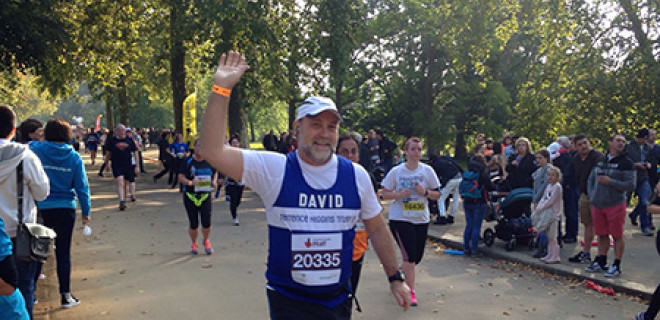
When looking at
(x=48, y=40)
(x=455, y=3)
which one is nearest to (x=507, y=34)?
A: (x=455, y=3)

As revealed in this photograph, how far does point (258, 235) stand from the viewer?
11820 millimetres

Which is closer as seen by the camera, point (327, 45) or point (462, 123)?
point (327, 45)

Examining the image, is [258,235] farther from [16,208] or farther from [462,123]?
[462,123]

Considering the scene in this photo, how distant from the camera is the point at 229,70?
3.22 metres

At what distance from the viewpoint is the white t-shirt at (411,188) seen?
7.14 m

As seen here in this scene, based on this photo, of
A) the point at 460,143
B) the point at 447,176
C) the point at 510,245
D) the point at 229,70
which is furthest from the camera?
the point at 460,143

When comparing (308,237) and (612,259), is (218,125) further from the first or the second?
(612,259)

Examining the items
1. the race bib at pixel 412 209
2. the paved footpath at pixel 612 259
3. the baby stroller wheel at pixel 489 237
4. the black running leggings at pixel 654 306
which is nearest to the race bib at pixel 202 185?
the race bib at pixel 412 209

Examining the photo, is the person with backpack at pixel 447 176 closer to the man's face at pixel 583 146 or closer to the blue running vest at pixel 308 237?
the man's face at pixel 583 146

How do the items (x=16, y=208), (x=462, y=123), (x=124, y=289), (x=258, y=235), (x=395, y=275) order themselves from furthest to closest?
(x=462, y=123) < (x=258, y=235) < (x=124, y=289) < (x=16, y=208) < (x=395, y=275)

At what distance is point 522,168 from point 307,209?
8555 millimetres

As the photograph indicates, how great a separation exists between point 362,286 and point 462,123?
32980 millimetres

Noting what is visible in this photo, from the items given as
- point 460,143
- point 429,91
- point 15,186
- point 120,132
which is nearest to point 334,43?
point 120,132

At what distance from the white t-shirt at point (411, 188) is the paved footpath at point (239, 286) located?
3.34 feet
